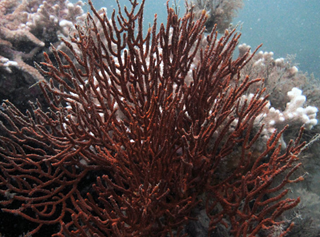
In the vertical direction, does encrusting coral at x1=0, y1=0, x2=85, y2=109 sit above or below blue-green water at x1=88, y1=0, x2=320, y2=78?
below

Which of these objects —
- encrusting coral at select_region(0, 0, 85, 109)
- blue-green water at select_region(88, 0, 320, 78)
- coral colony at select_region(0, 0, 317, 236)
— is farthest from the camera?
blue-green water at select_region(88, 0, 320, 78)

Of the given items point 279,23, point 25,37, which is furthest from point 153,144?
point 279,23

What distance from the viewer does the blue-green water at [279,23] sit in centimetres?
5819

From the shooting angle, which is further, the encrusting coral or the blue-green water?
the blue-green water

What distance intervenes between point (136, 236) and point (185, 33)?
205 cm

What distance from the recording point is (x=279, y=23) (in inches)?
3130

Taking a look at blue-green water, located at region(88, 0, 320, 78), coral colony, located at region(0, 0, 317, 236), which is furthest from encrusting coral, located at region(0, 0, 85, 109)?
blue-green water, located at region(88, 0, 320, 78)

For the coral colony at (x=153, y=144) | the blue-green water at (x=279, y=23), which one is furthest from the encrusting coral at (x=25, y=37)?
the blue-green water at (x=279, y=23)

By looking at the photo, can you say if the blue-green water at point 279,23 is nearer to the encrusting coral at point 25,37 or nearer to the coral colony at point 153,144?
the encrusting coral at point 25,37

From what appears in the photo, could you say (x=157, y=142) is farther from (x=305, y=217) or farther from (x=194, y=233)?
(x=305, y=217)

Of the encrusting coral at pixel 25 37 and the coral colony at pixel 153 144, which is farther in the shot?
the encrusting coral at pixel 25 37

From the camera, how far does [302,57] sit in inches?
1665

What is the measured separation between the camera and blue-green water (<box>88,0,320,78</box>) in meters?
58.2

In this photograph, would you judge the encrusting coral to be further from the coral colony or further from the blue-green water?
the blue-green water
